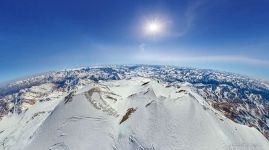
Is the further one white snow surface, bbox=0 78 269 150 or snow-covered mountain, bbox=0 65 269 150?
snow-covered mountain, bbox=0 65 269 150

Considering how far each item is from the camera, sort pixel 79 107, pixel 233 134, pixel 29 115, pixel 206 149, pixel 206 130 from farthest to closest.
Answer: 1. pixel 29 115
2. pixel 79 107
3. pixel 233 134
4. pixel 206 130
5. pixel 206 149

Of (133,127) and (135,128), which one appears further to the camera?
(133,127)

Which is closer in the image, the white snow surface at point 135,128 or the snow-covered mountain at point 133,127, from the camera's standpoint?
the white snow surface at point 135,128

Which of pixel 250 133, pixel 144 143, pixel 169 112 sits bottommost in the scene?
pixel 250 133

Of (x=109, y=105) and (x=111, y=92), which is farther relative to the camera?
(x=111, y=92)

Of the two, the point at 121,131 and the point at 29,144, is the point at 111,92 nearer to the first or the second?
the point at 121,131

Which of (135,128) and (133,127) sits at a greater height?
(133,127)

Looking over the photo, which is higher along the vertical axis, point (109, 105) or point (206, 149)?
point (109, 105)

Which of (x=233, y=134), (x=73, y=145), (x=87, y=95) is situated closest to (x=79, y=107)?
(x=87, y=95)
